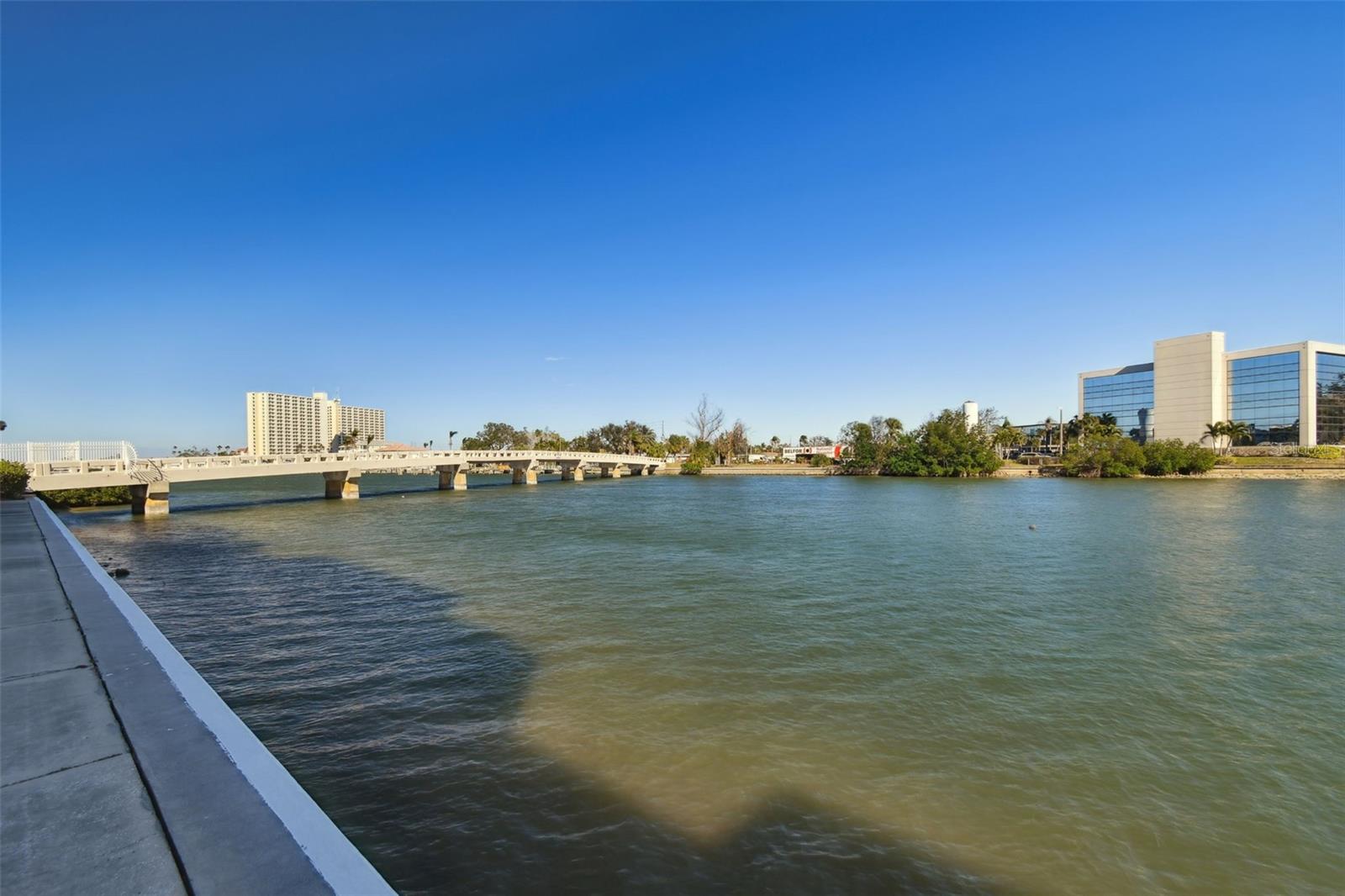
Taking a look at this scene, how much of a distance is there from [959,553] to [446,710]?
18.7m

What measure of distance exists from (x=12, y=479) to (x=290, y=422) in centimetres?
14857

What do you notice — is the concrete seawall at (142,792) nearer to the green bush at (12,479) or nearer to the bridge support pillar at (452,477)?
the green bush at (12,479)

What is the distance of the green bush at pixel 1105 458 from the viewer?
77.1m

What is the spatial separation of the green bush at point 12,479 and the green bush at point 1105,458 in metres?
95.8

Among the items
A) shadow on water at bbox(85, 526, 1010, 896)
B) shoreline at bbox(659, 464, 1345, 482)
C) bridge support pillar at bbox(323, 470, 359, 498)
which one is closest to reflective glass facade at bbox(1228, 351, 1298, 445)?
shoreline at bbox(659, 464, 1345, 482)

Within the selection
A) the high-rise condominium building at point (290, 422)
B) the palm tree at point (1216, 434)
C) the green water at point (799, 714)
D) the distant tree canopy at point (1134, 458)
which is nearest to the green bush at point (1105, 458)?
the distant tree canopy at point (1134, 458)

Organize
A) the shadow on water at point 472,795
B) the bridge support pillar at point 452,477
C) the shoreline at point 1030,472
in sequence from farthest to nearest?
the shoreline at point 1030,472 → the bridge support pillar at point 452,477 → the shadow on water at point 472,795

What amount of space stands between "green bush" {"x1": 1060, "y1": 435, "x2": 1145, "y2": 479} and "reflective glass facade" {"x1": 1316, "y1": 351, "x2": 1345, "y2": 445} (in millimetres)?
27525

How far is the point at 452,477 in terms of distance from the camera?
67.5 m

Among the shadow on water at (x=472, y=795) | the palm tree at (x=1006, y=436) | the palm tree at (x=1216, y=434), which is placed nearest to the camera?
the shadow on water at (x=472, y=795)

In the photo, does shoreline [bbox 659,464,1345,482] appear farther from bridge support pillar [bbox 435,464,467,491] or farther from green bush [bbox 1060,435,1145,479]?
bridge support pillar [bbox 435,464,467,491]

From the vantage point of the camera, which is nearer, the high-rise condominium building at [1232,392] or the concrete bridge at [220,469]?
the concrete bridge at [220,469]

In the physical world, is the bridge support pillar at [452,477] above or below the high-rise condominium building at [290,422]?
below

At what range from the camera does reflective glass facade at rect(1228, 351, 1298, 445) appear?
278ft
